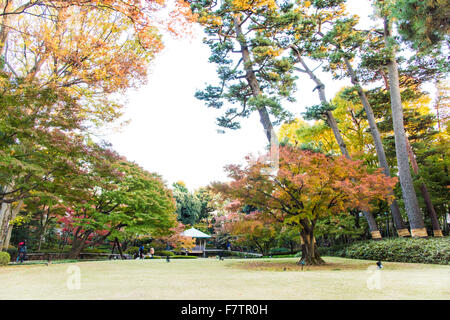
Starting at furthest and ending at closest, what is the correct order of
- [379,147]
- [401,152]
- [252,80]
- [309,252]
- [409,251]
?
[379,147] → [252,80] → [401,152] → [409,251] → [309,252]

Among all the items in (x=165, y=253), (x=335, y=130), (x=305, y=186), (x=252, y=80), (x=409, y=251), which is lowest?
(x=165, y=253)

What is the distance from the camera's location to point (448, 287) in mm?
3598

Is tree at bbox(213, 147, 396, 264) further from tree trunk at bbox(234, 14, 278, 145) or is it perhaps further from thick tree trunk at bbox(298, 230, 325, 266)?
tree trunk at bbox(234, 14, 278, 145)

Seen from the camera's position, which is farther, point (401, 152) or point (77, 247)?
point (77, 247)

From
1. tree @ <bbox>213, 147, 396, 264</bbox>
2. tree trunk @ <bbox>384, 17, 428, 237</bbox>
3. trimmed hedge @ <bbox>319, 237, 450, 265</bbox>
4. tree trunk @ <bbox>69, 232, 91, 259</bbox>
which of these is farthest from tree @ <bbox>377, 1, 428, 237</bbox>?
tree trunk @ <bbox>69, 232, 91, 259</bbox>

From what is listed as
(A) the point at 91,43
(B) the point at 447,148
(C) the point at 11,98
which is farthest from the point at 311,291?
(B) the point at 447,148

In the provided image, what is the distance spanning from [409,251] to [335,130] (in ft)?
21.4

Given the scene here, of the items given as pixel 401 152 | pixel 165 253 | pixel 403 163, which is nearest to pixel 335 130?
pixel 401 152

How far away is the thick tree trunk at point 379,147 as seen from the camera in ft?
38.8

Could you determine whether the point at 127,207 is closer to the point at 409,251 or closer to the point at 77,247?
the point at 77,247

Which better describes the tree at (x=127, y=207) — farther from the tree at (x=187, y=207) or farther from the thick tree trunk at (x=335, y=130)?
the tree at (x=187, y=207)

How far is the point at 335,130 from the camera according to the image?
44.2 feet

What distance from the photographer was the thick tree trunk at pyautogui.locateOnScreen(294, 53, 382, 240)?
12852 mm

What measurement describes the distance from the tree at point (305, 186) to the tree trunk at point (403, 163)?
368 cm
